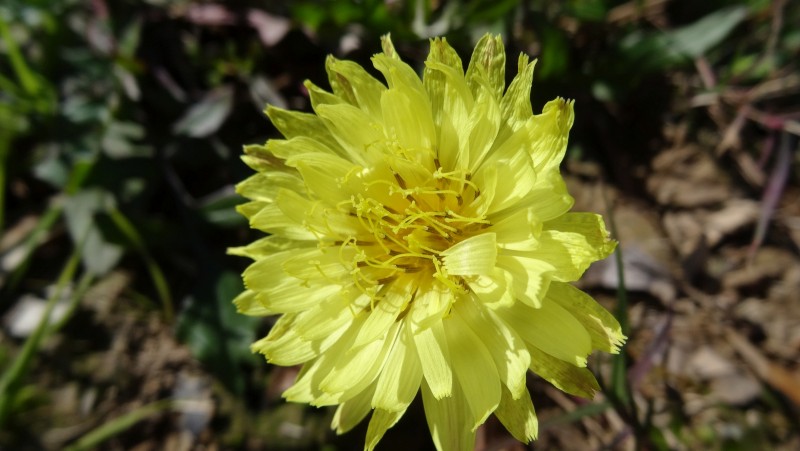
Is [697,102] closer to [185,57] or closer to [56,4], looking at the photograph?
[185,57]

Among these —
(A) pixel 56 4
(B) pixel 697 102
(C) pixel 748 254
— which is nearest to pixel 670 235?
(C) pixel 748 254

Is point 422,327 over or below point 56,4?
below

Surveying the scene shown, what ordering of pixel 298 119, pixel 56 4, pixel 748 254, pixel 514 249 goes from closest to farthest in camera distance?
pixel 514 249 → pixel 298 119 → pixel 748 254 → pixel 56 4

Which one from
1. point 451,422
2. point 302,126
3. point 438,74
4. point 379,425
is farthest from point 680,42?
point 379,425

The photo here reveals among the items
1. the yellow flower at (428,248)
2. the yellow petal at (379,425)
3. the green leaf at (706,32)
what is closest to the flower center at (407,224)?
the yellow flower at (428,248)

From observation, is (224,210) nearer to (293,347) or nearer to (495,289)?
(293,347)

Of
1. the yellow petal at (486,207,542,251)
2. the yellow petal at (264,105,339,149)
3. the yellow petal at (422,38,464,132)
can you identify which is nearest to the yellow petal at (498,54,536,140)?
the yellow petal at (422,38,464,132)

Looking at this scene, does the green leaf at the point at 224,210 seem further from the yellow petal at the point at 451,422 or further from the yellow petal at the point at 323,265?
the yellow petal at the point at 451,422
